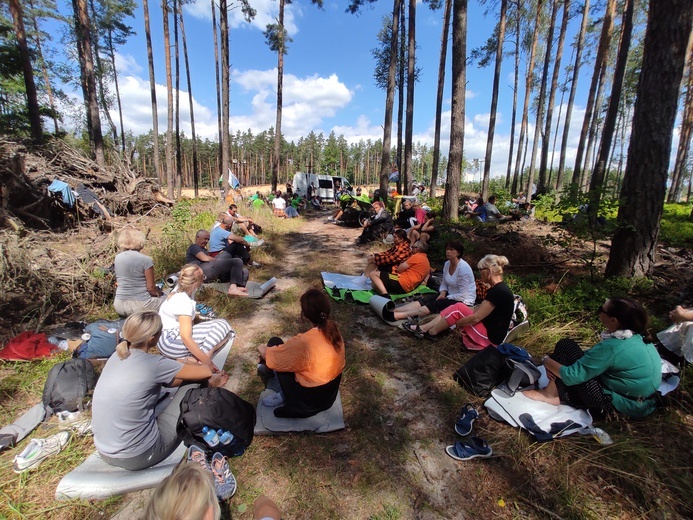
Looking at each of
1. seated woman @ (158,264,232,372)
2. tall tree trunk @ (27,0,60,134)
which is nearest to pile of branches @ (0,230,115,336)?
seated woman @ (158,264,232,372)

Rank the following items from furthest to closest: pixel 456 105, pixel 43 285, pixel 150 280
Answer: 1. pixel 456 105
2. pixel 43 285
3. pixel 150 280

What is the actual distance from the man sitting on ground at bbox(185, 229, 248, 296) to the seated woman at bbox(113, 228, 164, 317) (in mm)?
1420

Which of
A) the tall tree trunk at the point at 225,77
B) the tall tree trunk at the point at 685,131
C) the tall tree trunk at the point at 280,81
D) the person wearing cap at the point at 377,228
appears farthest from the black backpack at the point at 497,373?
the tall tree trunk at the point at 685,131

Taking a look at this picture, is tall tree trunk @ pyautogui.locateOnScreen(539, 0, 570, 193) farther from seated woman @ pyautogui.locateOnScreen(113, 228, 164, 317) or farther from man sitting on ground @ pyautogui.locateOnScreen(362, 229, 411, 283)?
seated woman @ pyautogui.locateOnScreen(113, 228, 164, 317)

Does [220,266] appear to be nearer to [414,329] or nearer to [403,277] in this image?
[403,277]

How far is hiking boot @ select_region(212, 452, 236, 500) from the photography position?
80.7 inches

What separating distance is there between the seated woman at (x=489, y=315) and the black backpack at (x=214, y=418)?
253cm

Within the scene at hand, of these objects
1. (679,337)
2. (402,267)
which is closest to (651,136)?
(679,337)

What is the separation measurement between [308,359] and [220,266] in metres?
3.64

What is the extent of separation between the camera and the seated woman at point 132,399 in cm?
202

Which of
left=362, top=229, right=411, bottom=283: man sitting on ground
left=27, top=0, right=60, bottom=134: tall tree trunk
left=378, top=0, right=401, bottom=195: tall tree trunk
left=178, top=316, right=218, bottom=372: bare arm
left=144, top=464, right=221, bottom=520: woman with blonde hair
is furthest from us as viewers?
left=27, top=0, right=60, bottom=134: tall tree trunk

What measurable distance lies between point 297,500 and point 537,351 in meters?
3.10

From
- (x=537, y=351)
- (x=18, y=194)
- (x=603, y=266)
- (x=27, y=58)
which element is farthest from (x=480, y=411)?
(x=27, y=58)

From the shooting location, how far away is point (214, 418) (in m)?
2.32
